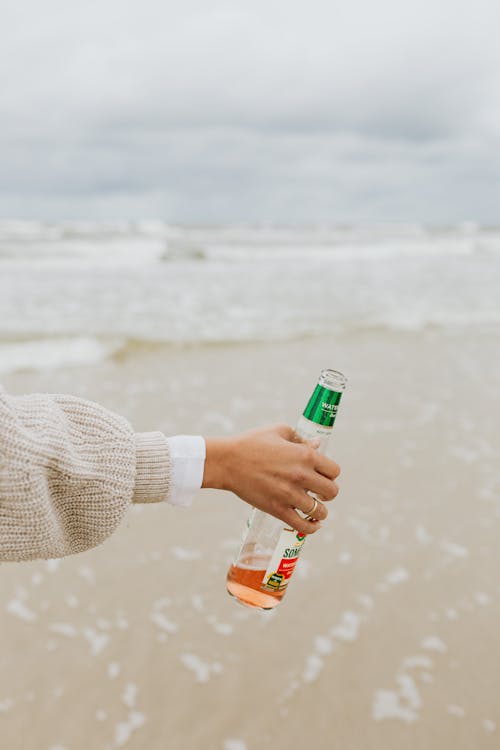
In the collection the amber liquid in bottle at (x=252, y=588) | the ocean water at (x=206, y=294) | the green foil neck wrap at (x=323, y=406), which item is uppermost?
the green foil neck wrap at (x=323, y=406)

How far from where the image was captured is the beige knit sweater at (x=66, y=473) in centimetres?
143

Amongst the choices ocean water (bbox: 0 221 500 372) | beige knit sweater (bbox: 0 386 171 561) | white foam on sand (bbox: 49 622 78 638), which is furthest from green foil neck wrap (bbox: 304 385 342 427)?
ocean water (bbox: 0 221 500 372)

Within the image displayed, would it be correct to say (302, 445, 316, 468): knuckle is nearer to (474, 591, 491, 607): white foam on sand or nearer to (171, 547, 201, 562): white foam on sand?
(474, 591, 491, 607): white foam on sand

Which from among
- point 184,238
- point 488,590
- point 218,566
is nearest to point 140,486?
point 218,566

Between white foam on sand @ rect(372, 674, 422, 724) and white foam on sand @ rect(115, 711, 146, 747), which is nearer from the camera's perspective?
white foam on sand @ rect(115, 711, 146, 747)

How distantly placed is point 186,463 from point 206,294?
1171 cm

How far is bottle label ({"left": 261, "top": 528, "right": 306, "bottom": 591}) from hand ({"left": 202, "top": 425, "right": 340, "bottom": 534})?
111mm

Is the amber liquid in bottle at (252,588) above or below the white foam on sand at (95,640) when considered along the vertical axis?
above

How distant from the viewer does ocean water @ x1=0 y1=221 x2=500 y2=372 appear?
29.8 feet

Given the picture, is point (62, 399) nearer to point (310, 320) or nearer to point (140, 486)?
point (140, 486)

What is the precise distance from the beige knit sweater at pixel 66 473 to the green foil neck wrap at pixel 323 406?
14.6 inches

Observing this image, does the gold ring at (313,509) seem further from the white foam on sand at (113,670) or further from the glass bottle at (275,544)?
the white foam on sand at (113,670)

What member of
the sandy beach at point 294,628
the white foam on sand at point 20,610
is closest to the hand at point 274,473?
the sandy beach at point 294,628

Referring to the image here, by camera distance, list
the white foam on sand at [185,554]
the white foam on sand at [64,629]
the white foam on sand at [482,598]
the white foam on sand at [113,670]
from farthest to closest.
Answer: the white foam on sand at [185,554] → the white foam on sand at [482,598] → the white foam on sand at [64,629] → the white foam on sand at [113,670]
